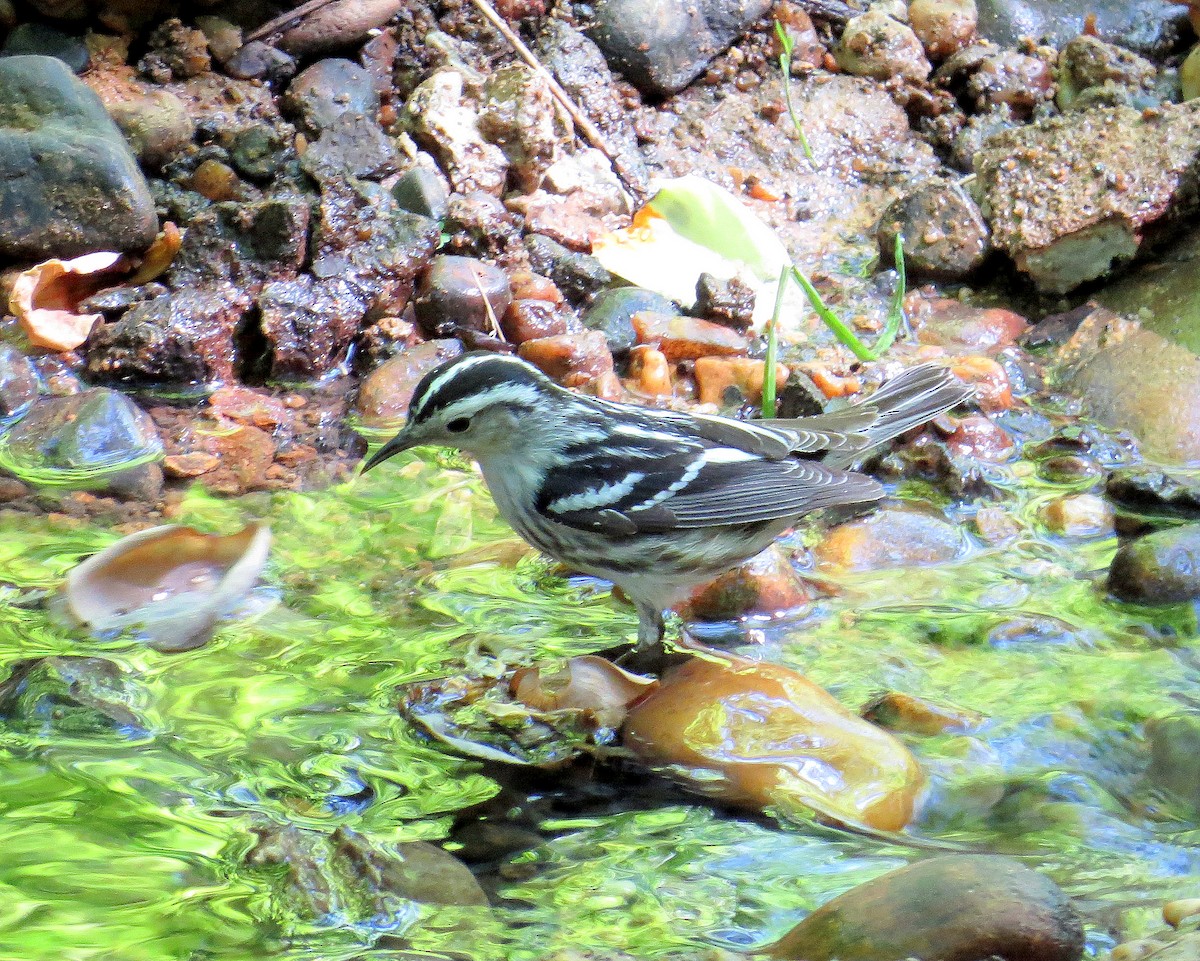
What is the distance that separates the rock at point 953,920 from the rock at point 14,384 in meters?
4.48

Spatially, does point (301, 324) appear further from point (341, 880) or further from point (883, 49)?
point (883, 49)

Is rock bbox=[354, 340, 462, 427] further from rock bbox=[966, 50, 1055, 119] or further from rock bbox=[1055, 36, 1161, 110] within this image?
rock bbox=[1055, 36, 1161, 110]

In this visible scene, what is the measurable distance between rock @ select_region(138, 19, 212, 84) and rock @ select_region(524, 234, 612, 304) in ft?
7.30

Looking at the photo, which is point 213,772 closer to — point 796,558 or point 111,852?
point 111,852

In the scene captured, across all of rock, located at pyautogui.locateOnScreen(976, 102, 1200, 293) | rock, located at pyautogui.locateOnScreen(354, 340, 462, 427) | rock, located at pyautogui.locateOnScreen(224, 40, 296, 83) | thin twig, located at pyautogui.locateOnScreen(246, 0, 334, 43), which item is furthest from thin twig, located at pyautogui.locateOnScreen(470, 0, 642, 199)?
rock, located at pyautogui.locateOnScreen(976, 102, 1200, 293)

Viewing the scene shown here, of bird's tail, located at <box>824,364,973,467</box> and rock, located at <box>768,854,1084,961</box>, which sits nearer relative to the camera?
rock, located at <box>768,854,1084,961</box>

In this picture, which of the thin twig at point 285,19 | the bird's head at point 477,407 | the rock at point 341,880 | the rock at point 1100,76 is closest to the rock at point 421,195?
the thin twig at point 285,19

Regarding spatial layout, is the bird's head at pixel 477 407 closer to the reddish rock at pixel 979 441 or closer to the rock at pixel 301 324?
the rock at pixel 301 324

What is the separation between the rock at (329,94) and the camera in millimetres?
7223

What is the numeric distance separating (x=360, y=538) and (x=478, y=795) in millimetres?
1722

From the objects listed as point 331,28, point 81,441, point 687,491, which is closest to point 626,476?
point 687,491

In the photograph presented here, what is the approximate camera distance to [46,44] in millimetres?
7137

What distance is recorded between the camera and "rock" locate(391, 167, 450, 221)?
690cm

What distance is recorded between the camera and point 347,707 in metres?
4.07
